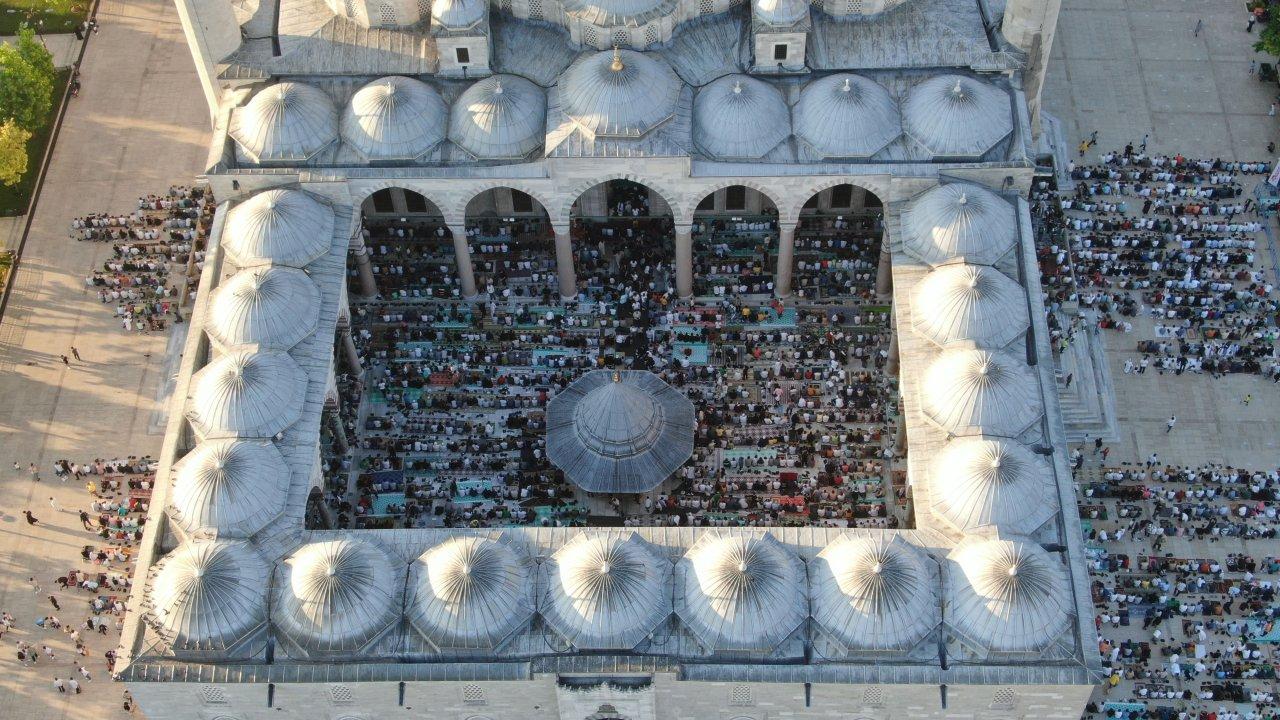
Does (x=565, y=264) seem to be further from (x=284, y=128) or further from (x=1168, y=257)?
(x=1168, y=257)

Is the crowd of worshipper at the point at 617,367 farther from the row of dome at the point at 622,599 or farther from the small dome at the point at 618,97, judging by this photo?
the row of dome at the point at 622,599

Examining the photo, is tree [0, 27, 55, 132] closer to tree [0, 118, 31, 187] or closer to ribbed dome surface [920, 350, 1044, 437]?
tree [0, 118, 31, 187]

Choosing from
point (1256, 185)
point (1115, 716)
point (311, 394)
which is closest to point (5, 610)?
point (311, 394)

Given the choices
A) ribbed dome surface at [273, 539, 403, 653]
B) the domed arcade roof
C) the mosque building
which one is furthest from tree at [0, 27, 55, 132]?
ribbed dome surface at [273, 539, 403, 653]

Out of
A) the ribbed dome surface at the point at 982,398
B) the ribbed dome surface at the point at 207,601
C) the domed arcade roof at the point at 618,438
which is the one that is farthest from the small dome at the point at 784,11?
the ribbed dome surface at the point at 207,601

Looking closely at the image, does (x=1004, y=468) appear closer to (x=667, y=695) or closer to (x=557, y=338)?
(x=667, y=695)
